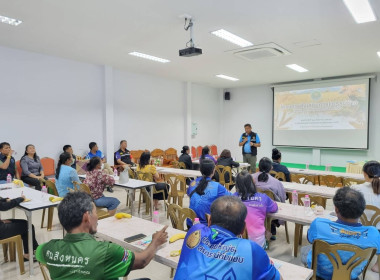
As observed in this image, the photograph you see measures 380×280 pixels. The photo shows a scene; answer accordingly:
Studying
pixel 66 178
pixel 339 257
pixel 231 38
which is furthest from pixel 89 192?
pixel 231 38

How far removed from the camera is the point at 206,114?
11836 mm

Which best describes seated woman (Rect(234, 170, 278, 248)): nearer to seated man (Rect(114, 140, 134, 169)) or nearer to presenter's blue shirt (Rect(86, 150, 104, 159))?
presenter's blue shirt (Rect(86, 150, 104, 159))

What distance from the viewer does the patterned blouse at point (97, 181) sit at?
400 centimetres

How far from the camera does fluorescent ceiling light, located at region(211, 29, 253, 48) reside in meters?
5.12

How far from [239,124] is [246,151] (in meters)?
4.38

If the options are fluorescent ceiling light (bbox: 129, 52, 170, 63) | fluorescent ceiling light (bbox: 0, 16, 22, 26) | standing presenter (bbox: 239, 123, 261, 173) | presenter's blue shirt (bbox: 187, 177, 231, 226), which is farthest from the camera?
standing presenter (bbox: 239, 123, 261, 173)

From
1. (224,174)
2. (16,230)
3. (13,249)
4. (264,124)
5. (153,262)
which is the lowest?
(153,262)

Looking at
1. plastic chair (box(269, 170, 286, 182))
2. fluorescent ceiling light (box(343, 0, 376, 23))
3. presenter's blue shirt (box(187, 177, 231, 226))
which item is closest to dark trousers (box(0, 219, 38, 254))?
presenter's blue shirt (box(187, 177, 231, 226))

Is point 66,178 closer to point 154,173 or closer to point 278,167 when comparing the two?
point 154,173

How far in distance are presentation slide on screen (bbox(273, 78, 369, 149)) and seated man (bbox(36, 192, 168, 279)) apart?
958 centimetres

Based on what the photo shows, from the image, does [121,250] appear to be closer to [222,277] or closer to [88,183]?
[222,277]

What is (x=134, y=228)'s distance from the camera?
96.6 inches

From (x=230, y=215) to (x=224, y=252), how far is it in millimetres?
206

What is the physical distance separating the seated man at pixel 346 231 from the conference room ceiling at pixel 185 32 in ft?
9.94
